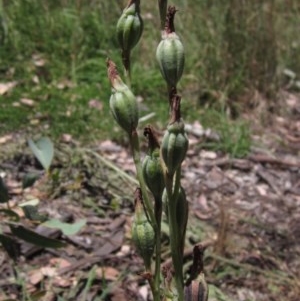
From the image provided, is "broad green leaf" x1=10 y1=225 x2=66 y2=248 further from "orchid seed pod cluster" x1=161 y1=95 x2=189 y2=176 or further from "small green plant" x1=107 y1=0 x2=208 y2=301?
"orchid seed pod cluster" x1=161 y1=95 x2=189 y2=176

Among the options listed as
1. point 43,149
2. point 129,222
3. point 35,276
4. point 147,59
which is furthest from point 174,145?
point 147,59

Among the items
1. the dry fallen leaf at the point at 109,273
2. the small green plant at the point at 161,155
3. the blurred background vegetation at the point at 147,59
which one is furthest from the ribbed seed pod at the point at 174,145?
the blurred background vegetation at the point at 147,59

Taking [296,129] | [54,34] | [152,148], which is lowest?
[296,129]

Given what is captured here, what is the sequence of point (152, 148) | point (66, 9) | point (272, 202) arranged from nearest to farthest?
point (152, 148) → point (272, 202) → point (66, 9)

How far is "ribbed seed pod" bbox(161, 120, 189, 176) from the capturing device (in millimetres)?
843

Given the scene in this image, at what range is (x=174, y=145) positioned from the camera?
85 centimetres

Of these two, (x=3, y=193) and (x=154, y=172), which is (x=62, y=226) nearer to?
(x=3, y=193)

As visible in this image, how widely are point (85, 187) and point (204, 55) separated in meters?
1.07

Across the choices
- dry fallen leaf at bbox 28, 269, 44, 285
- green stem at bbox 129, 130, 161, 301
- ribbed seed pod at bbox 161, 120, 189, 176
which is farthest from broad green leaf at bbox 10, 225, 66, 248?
dry fallen leaf at bbox 28, 269, 44, 285

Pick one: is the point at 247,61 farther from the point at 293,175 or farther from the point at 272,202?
the point at 272,202

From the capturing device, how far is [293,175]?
2523 mm

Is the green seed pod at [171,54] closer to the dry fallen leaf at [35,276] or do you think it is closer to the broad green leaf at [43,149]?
the broad green leaf at [43,149]

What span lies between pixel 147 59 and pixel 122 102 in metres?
2.15

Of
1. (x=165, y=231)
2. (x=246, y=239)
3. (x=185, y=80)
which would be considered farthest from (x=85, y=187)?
(x=185, y=80)
